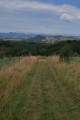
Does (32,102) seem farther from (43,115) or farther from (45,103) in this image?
(43,115)

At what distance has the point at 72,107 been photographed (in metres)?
5.62

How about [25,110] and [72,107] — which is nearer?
[25,110]

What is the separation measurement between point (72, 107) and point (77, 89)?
241 centimetres

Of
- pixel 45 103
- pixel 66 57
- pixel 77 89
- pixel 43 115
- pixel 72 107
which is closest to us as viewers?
pixel 43 115

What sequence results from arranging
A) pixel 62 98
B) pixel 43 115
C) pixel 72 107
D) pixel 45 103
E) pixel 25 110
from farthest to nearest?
pixel 62 98 < pixel 45 103 < pixel 72 107 < pixel 25 110 < pixel 43 115

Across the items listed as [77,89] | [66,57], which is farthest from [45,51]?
[77,89]

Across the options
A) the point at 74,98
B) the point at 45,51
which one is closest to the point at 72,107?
the point at 74,98

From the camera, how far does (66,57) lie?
21.6 m

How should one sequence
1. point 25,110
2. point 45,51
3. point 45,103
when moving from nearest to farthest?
point 25,110, point 45,103, point 45,51

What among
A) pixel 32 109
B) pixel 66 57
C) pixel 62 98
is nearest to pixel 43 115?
pixel 32 109

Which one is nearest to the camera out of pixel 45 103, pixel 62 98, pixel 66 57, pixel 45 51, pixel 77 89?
pixel 45 103

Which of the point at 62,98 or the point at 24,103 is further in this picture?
the point at 62,98

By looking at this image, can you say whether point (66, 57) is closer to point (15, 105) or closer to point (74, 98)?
point (74, 98)

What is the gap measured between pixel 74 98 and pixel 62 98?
522mm
